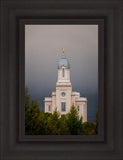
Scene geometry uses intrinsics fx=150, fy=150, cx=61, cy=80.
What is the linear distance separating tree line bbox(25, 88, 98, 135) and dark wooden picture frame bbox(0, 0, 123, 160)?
0.54 m

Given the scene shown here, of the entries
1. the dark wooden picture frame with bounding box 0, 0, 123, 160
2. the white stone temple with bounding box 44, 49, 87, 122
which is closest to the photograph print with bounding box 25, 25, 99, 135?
the white stone temple with bounding box 44, 49, 87, 122

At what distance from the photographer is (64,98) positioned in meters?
1.53

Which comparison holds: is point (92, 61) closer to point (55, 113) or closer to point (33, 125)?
point (55, 113)

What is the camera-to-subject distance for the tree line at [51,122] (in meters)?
1.33

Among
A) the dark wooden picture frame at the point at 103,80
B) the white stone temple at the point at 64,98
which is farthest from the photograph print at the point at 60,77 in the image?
the dark wooden picture frame at the point at 103,80

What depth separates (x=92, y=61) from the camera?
149cm

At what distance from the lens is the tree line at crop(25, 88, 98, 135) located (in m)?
1.33

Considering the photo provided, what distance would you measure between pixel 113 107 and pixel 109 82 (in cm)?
13

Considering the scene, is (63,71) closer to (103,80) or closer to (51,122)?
(51,122)

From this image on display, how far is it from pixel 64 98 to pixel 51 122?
268 millimetres

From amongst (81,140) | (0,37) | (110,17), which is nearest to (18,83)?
(0,37)

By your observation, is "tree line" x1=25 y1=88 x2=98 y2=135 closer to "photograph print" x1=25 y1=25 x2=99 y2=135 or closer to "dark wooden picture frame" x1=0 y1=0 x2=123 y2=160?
"photograph print" x1=25 y1=25 x2=99 y2=135

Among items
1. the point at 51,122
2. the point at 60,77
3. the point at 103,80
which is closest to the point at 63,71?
the point at 60,77

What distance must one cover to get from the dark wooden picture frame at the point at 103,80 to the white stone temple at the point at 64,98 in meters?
0.73
